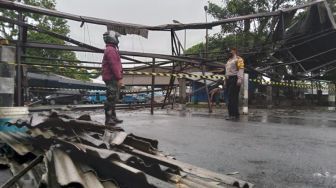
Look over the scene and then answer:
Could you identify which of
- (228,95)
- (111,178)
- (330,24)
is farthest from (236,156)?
(330,24)

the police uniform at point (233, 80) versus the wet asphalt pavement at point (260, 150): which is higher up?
the police uniform at point (233, 80)

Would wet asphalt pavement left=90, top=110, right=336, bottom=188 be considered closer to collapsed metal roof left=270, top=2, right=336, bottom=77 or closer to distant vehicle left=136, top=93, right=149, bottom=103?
collapsed metal roof left=270, top=2, right=336, bottom=77

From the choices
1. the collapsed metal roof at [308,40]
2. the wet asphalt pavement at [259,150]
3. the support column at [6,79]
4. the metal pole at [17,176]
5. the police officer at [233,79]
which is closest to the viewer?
the metal pole at [17,176]

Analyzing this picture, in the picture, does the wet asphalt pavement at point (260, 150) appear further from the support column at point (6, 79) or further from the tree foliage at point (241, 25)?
the tree foliage at point (241, 25)

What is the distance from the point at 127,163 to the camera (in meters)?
3.31

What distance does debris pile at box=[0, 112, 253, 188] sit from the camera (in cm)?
302

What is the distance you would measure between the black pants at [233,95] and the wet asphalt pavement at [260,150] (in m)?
2.44

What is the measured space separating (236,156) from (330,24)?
34.9 feet

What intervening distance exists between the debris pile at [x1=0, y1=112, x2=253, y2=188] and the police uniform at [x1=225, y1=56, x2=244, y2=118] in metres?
7.37

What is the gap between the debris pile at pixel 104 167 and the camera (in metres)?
3.02

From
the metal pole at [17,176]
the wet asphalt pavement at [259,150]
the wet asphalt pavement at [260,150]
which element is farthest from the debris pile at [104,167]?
the wet asphalt pavement at [260,150]

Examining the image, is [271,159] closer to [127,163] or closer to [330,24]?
[127,163]

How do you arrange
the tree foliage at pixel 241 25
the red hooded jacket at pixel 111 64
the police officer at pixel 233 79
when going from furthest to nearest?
the tree foliage at pixel 241 25 → the police officer at pixel 233 79 → the red hooded jacket at pixel 111 64

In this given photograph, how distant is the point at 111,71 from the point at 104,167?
19.1 ft
